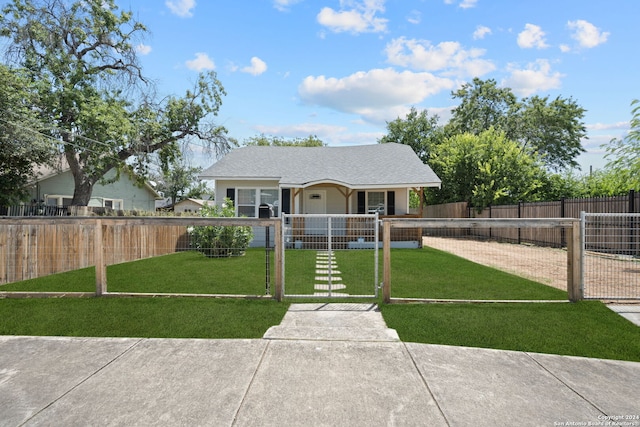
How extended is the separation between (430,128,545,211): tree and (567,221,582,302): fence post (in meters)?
17.1

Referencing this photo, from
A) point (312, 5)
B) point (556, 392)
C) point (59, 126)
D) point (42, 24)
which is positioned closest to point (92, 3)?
point (42, 24)

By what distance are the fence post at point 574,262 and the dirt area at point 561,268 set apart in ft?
1.44

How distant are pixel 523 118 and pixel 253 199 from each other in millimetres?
29029

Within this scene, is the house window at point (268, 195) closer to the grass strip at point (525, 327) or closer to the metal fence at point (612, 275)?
the metal fence at point (612, 275)

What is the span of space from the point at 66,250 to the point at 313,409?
28.1 feet

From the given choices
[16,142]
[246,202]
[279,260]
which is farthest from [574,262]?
[16,142]

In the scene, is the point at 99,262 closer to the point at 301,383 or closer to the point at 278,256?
the point at 278,256

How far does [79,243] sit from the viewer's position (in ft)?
30.7

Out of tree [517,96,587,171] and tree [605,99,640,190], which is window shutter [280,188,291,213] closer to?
tree [605,99,640,190]

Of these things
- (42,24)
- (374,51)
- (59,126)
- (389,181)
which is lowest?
(389,181)

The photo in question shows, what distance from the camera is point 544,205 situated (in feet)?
52.3

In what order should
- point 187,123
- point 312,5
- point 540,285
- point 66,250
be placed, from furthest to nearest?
point 187,123 < point 312,5 < point 66,250 < point 540,285

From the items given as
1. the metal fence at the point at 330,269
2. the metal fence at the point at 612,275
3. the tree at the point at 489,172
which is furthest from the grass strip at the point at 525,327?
the tree at the point at 489,172

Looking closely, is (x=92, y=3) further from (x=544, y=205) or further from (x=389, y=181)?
(x=544, y=205)
